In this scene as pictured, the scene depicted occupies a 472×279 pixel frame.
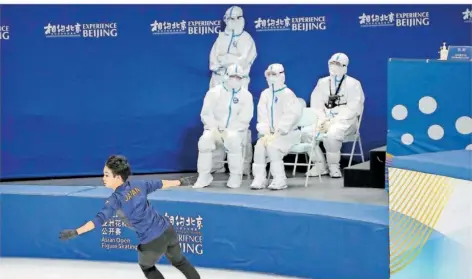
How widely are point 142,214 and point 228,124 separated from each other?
397 centimetres

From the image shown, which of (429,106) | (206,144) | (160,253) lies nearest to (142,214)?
(160,253)

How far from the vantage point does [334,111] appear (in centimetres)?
1015

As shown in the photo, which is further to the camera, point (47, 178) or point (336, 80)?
point (47, 178)

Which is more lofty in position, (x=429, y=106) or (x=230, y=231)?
(x=429, y=106)

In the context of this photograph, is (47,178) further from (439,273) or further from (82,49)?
(439,273)

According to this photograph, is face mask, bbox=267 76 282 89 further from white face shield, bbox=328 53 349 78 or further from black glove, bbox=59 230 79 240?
black glove, bbox=59 230 79 240

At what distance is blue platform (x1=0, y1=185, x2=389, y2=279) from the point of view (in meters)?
6.81

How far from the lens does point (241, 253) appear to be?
24.5 ft

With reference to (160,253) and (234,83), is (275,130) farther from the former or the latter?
(160,253)

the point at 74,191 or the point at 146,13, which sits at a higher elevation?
the point at 146,13

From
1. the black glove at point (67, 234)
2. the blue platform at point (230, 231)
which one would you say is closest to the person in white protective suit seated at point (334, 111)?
the blue platform at point (230, 231)

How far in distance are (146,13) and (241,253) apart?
15.7 feet

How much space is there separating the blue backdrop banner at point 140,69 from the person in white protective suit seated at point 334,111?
1010 millimetres

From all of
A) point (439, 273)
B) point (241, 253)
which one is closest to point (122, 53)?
point (241, 253)
